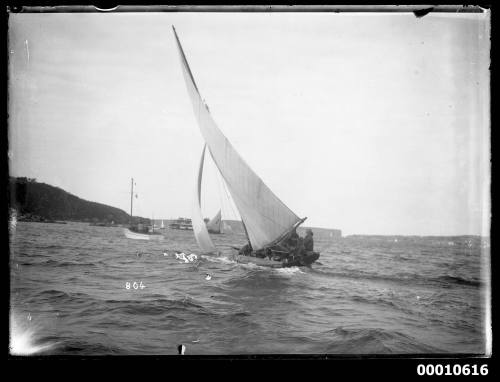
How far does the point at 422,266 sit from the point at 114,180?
9.33 ft

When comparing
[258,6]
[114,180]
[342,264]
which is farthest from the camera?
[342,264]

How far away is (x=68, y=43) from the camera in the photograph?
7.18ft

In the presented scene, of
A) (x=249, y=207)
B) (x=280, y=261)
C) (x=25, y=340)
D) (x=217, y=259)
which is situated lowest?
(x=25, y=340)

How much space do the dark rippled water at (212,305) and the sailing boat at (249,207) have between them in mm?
492

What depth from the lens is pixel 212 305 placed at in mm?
2268

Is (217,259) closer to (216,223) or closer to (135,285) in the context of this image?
(216,223)

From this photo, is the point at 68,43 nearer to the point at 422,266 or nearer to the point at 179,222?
the point at 179,222

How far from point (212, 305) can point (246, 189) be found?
1.18m

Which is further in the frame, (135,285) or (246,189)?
(246,189)
